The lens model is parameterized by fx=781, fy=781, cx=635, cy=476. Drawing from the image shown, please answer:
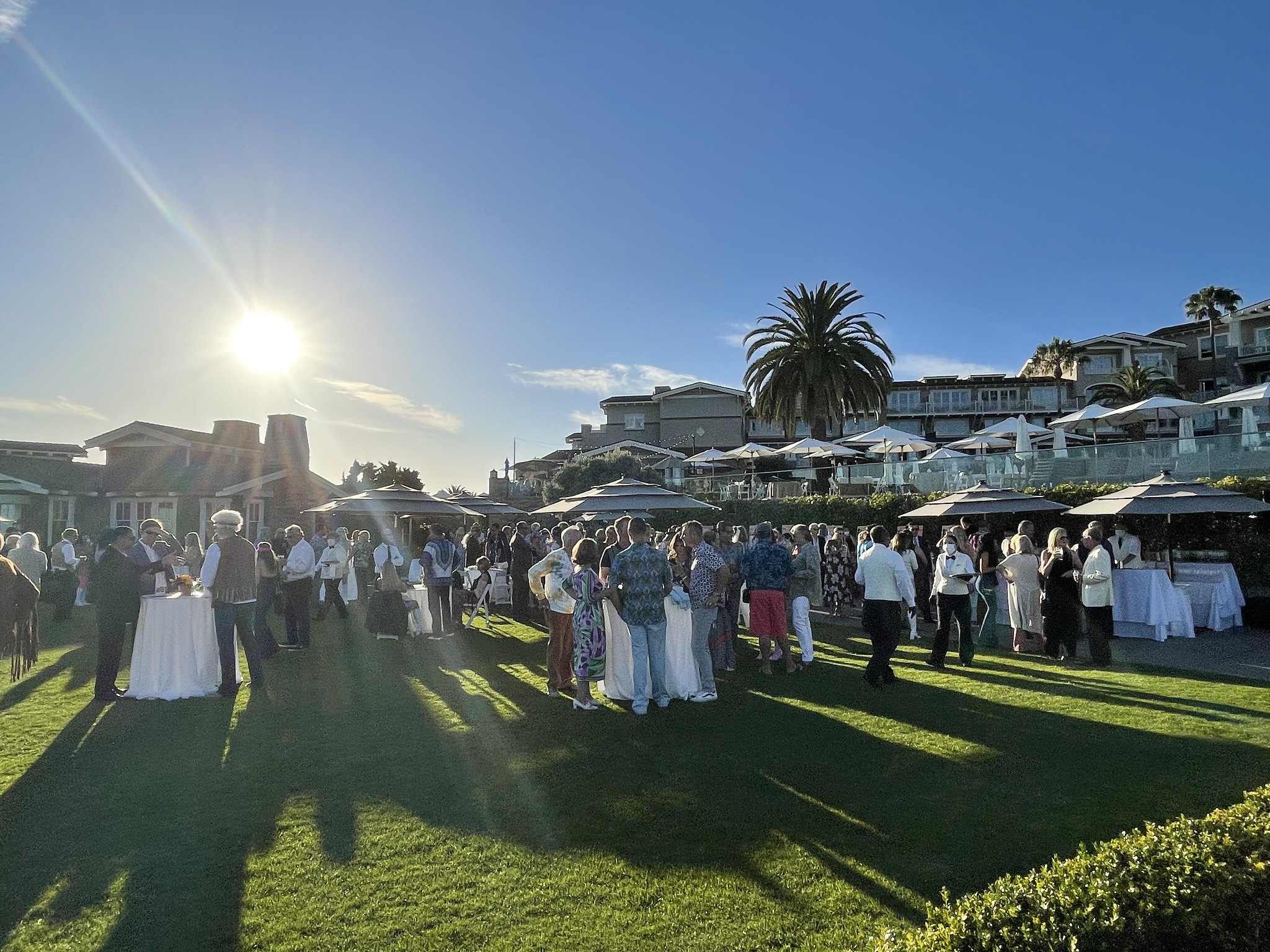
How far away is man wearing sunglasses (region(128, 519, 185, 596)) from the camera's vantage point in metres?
Answer: 8.84

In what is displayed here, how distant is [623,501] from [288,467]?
29478 mm

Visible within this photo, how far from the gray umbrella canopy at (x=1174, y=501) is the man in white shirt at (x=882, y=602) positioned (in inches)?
198

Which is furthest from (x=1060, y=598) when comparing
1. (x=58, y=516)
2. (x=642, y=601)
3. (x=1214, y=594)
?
(x=58, y=516)

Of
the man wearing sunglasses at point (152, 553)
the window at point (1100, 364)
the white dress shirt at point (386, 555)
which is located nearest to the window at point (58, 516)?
the man wearing sunglasses at point (152, 553)

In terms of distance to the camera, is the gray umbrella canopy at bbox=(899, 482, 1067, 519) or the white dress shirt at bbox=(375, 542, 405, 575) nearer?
the white dress shirt at bbox=(375, 542, 405, 575)

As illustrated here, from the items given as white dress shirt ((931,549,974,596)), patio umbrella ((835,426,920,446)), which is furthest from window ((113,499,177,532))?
white dress shirt ((931,549,974,596))

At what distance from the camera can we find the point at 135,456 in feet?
114

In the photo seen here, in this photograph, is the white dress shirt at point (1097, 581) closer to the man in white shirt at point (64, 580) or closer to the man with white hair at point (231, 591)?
the man with white hair at point (231, 591)

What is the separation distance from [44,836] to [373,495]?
35.7 feet

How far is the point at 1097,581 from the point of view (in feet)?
34.6

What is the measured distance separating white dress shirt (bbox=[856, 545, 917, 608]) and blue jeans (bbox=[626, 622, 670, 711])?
2628 millimetres

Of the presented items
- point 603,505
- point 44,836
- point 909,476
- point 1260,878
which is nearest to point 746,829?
point 1260,878

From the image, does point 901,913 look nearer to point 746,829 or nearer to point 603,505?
point 746,829

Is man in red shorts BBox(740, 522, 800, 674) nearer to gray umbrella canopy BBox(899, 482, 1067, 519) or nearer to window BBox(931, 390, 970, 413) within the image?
gray umbrella canopy BBox(899, 482, 1067, 519)
